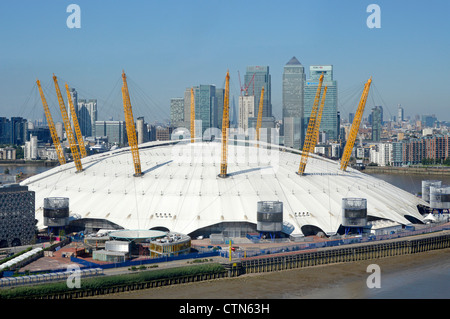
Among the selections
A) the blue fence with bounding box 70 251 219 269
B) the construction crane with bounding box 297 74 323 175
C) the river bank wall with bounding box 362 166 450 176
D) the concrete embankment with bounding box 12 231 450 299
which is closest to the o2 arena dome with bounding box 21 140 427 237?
the construction crane with bounding box 297 74 323 175

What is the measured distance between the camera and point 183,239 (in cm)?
4088

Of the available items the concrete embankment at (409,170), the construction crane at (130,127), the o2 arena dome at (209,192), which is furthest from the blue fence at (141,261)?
the concrete embankment at (409,170)

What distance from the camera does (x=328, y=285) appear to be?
37.2 meters

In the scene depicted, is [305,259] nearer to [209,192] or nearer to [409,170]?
[209,192]

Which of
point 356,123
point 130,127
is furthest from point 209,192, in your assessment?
point 356,123

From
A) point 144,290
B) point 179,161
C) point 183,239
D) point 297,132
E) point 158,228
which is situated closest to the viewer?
point 144,290

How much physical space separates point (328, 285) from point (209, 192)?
46.7ft

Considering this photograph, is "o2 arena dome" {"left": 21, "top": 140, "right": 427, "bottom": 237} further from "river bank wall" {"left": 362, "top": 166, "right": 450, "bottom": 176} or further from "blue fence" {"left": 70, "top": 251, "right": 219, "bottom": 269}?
"river bank wall" {"left": 362, "top": 166, "right": 450, "bottom": 176}

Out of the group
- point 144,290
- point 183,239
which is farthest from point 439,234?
point 144,290

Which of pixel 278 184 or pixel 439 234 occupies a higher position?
pixel 278 184

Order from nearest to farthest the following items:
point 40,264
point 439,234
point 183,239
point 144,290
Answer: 1. point 144,290
2. point 40,264
3. point 183,239
4. point 439,234

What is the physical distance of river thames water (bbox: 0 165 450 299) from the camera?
3453cm
